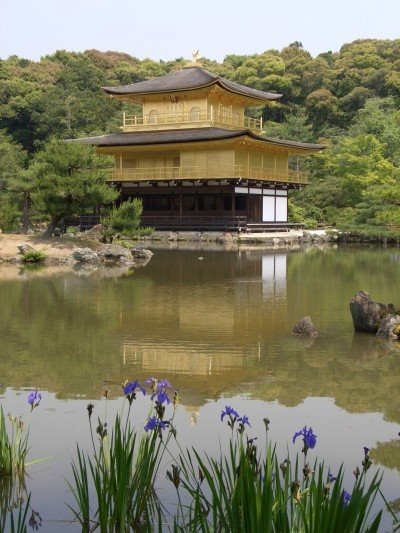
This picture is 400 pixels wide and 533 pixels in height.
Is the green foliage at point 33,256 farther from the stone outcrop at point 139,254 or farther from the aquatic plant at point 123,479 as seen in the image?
the aquatic plant at point 123,479

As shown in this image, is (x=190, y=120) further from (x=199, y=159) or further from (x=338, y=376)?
(x=338, y=376)

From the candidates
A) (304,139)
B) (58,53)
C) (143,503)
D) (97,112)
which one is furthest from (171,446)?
(58,53)

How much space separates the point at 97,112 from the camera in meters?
58.4

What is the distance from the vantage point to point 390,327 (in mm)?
10977

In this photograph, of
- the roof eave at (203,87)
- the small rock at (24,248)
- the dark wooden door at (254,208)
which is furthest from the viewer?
the dark wooden door at (254,208)

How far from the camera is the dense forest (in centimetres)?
3419

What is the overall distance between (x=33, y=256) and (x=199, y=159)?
16765mm

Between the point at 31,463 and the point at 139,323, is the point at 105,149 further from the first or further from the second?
the point at 31,463

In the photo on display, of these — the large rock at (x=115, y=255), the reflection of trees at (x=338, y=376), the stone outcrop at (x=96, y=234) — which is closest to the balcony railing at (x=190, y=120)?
the stone outcrop at (x=96, y=234)

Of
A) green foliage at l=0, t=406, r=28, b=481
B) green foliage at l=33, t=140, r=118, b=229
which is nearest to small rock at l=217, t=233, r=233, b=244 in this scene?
green foliage at l=33, t=140, r=118, b=229

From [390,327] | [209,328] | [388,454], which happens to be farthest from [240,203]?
[388,454]

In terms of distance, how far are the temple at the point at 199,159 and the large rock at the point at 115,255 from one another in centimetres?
1253

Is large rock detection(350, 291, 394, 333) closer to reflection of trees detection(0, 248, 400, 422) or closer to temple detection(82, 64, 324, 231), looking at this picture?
reflection of trees detection(0, 248, 400, 422)

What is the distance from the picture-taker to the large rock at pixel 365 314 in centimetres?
1123
